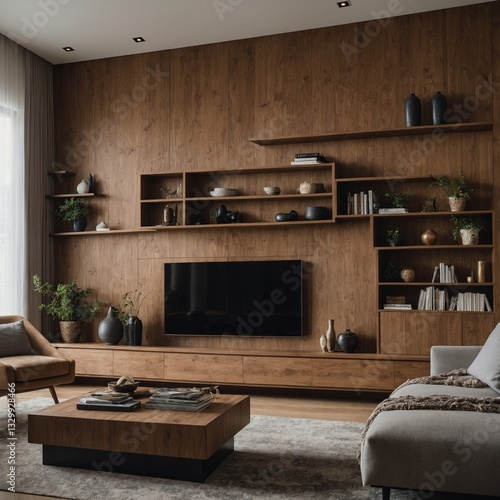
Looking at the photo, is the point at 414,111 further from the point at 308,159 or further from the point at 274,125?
the point at 274,125

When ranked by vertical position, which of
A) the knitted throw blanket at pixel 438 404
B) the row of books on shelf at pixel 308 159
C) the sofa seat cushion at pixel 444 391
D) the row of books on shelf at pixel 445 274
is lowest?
the sofa seat cushion at pixel 444 391

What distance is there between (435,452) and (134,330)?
3803 millimetres

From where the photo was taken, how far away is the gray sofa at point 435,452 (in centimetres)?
247

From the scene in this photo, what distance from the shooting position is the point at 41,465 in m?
3.36

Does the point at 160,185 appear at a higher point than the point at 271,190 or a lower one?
higher

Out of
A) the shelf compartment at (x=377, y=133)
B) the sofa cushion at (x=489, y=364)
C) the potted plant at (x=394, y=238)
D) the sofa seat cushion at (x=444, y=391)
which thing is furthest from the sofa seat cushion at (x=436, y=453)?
the shelf compartment at (x=377, y=133)

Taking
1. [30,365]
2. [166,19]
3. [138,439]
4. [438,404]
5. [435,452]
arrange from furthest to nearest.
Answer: [166,19] < [30,365] < [138,439] < [438,404] < [435,452]

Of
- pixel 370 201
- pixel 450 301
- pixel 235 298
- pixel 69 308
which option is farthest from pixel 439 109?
pixel 69 308

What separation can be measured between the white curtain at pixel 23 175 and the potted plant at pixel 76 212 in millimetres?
249

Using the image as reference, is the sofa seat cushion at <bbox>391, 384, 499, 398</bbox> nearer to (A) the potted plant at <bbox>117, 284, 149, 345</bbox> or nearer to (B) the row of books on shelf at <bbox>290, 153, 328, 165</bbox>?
(B) the row of books on shelf at <bbox>290, 153, 328, 165</bbox>

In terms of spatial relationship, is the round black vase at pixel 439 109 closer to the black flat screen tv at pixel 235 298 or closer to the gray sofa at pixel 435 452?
the black flat screen tv at pixel 235 298

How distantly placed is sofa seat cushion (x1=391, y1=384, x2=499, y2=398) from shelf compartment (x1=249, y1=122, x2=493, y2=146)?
248 cm

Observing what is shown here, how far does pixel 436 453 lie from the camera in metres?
2.51

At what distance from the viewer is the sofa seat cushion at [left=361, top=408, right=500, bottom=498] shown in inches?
97.3
